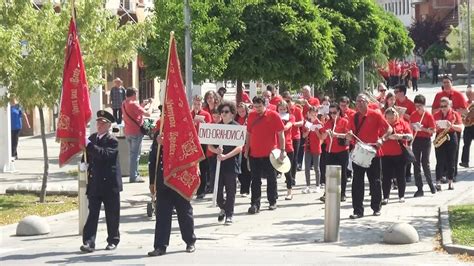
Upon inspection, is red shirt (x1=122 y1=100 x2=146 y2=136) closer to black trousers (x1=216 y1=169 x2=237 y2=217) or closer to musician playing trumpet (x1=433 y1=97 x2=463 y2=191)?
musician playing trumpet (x1=433 y1=97 x2=463 y2=191)

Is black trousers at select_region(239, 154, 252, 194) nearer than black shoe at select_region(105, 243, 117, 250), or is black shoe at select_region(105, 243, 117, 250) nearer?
black shoe at select_region(105, 243, 117, 250)

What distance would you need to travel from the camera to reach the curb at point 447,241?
45.0 ft

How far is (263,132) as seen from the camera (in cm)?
1778

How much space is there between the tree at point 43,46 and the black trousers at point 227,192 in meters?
3.86

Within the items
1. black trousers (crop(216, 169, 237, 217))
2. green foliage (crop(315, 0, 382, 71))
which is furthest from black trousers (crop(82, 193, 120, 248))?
green foliage (crop(315, 0, 382, 71))

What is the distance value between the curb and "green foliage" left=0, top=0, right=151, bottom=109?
6594 millimetres

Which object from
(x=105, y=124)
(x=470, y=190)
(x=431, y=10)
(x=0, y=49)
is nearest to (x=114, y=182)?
(x=105, y=124)

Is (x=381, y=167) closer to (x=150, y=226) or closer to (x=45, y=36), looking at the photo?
(x=150, y=226)

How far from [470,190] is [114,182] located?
28.1 ft

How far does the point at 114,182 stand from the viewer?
14289 mm

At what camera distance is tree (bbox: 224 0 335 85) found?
28156 millimetres

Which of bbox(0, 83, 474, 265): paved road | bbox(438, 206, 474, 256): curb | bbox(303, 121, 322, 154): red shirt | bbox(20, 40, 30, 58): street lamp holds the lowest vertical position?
bbox(0, 83, 474, 265): paved road

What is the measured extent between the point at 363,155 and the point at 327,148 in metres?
3.25

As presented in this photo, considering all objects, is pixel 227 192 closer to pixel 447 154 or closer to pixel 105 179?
pixel 105 179
